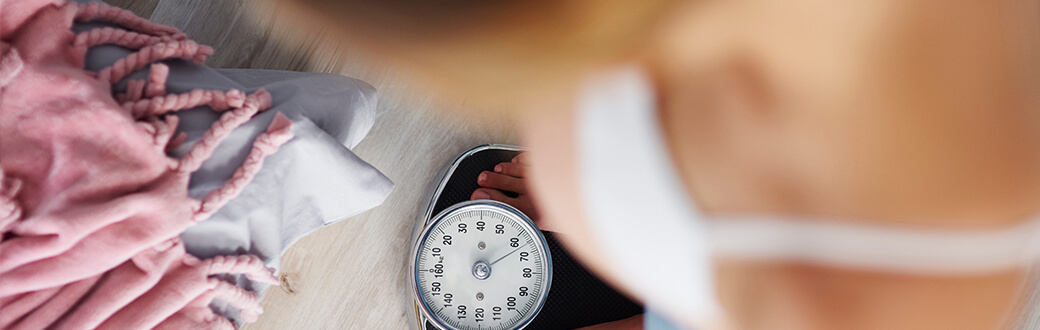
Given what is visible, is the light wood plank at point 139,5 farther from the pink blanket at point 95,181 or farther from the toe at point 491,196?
the toe at point 491,196

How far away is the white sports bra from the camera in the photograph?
133 mm

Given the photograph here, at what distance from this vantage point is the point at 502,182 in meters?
0.81

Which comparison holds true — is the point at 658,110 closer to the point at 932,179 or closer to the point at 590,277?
the point at 932,179

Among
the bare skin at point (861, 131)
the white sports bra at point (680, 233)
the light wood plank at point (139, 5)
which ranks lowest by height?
the light wood plank at point (139, 5)

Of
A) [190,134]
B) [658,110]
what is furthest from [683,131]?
[190,134]

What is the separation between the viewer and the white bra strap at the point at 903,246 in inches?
5.1

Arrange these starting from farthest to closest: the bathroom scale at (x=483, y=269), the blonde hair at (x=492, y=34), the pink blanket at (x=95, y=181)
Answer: the bathroom scale at (x=483, y=269), the pink blanket at (x=95, y=181), the blonde hair at (x=492, y=34)

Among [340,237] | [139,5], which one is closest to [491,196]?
[340,237]

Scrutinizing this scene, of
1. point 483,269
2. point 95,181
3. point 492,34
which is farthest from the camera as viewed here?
point 483,269

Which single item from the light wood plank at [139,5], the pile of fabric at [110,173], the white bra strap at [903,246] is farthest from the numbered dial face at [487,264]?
the white bra strap at [903,246]

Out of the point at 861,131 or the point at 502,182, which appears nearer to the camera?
the point at 861,131

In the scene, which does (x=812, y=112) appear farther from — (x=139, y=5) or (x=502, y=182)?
(x=139, y=5)

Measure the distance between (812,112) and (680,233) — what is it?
5cm

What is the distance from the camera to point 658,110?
14cm
